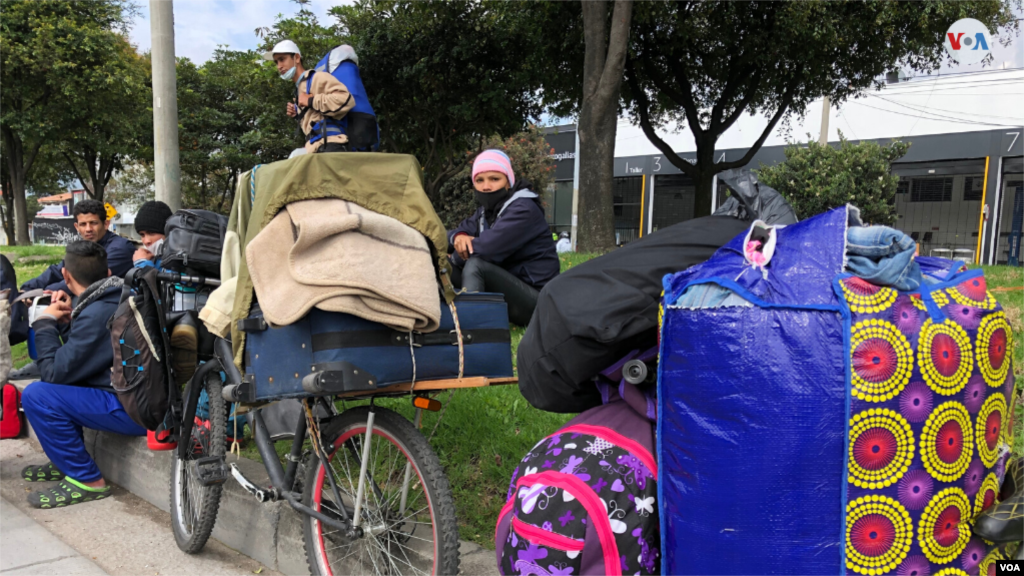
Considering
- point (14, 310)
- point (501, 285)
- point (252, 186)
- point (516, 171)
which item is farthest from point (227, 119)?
point (252, 186)

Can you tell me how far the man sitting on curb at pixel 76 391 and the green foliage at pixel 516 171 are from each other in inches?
676

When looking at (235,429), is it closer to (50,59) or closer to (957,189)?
(50,59)

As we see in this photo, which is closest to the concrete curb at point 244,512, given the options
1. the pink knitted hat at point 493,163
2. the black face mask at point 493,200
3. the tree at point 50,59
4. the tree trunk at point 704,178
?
the black face mask at point 493,200

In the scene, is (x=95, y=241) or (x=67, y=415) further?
(x=95, y=241)

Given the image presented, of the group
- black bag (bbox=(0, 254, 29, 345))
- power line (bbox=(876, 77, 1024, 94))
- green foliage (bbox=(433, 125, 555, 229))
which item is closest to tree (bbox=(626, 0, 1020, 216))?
power line (bbox=(876, 77, 1024, 94))

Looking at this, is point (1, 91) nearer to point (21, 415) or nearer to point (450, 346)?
point (21, 415)

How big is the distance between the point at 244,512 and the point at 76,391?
58.8 inches

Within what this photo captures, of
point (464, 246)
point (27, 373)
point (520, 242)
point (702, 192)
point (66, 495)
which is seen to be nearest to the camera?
point (66, 495)

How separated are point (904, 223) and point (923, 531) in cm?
2527

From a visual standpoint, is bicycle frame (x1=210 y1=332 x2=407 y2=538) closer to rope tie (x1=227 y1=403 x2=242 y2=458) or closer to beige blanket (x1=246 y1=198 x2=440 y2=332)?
rope tie (x1=227 y1=403 x2=242 y2=458)

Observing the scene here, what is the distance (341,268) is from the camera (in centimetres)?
235

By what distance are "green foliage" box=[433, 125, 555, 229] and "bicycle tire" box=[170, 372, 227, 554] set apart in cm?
1792

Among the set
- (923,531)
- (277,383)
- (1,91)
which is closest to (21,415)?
(277,383)

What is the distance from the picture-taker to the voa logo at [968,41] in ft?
33.6
